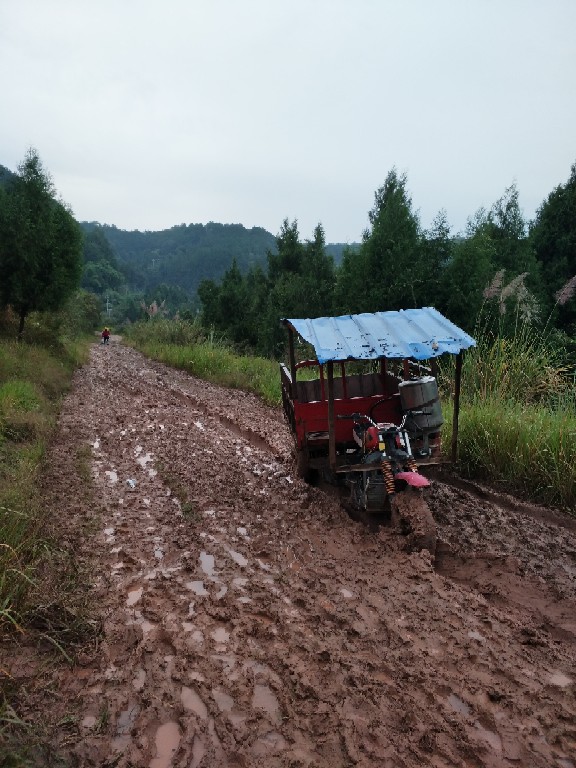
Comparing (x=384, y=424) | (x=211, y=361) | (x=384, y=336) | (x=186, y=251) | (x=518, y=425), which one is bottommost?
(x=211, y=361)

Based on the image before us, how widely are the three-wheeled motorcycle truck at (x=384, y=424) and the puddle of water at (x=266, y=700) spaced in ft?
6.44

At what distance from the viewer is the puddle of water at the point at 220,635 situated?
3621 mm

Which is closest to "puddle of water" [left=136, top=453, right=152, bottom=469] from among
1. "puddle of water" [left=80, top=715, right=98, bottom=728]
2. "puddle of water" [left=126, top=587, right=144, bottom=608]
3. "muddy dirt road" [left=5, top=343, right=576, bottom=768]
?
"muddy dirt road" [left=5, top=343, right=576, bottom=768]

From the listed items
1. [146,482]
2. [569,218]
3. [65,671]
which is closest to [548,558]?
[65,671]

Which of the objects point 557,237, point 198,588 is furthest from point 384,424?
point 557,237

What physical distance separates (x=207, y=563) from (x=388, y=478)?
1.79m

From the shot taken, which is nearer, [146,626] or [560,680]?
[560,680]

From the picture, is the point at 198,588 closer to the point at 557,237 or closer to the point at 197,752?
the point at 197,752

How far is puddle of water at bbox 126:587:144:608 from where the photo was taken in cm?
409

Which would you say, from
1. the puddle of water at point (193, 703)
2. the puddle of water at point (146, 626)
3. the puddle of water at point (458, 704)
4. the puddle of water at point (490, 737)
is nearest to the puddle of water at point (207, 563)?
the puddle of water at point (146, 626)

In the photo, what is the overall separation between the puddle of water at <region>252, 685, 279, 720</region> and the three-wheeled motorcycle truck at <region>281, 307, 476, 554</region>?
1.96m

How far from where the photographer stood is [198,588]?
170 inches

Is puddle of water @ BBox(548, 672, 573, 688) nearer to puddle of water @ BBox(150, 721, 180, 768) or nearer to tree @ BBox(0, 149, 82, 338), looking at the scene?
puddle of water @ BBox(150, 721, 180, 768)

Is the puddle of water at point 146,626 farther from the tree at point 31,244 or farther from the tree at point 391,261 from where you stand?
the tree at point 31,244
